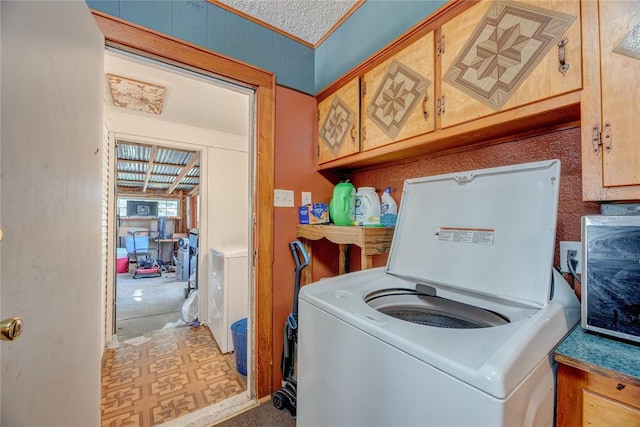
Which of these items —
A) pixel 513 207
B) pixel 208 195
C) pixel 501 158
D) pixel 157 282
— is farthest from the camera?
pixel 157 282

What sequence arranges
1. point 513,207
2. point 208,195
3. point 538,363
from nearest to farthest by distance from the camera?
point 538,363, point 513,207, point 208,195

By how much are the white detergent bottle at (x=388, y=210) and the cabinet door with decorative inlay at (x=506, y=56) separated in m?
0.54

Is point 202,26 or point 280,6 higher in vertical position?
point 280,6

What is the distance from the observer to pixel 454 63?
113 cm

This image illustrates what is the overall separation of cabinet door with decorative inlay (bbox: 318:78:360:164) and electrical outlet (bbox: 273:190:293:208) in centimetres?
32

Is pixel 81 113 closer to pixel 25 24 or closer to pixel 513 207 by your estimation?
pixel 25 24

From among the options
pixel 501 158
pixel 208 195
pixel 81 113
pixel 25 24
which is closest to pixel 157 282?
pixel 208 195

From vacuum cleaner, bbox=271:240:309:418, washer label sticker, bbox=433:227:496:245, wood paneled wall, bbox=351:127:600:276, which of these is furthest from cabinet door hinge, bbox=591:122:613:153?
vacuum cleaner, bbox=271:240:309:418

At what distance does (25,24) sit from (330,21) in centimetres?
158

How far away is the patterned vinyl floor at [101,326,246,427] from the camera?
5.71ft

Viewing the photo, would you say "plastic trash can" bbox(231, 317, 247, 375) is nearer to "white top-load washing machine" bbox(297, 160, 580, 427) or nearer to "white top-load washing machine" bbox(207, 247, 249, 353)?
"white top-load washing machine" bbox(207, 247, 249, 353)

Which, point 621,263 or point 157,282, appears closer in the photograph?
point 621,263

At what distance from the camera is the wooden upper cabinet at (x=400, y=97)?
1.23 m

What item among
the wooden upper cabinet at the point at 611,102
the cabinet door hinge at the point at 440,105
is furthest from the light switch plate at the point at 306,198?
the wooden upper cabinet at the point at 611,102
